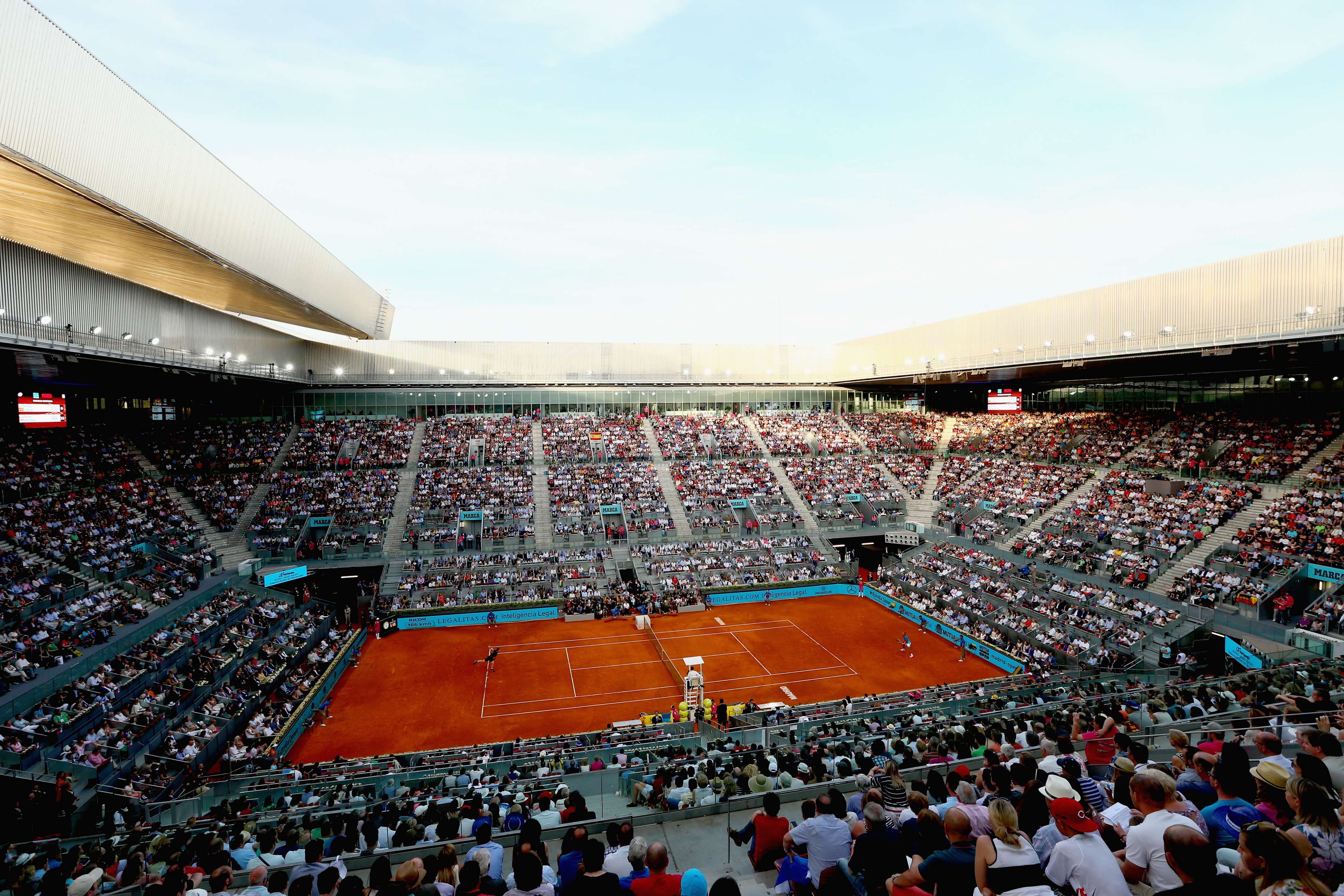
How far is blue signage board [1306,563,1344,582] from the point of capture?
23.3 meters

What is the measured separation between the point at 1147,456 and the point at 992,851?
42880mm

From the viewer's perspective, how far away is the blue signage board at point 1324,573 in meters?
23.3

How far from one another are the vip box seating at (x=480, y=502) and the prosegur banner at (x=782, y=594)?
12.2 meters

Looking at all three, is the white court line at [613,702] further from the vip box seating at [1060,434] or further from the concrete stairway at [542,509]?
the vip box seating at [1060,434]

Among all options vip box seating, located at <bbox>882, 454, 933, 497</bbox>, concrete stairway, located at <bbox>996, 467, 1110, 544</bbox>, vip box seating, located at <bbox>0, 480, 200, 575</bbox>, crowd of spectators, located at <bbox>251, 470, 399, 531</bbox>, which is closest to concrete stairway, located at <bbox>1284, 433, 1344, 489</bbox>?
concrete stairway, located at <bbox>996, 467, 1110, 544</bbox>

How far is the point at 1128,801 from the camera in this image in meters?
6.42

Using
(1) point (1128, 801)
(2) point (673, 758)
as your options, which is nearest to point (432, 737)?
(2) point (673, 758)

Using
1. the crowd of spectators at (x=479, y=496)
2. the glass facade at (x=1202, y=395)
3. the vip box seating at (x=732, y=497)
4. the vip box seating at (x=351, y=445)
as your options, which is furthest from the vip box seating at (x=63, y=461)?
the glass facade at (x=1202, y=395)

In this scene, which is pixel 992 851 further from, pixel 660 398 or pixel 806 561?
pixel 660 398

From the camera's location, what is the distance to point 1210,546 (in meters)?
28.5

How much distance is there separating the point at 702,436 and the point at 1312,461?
37.9 meters

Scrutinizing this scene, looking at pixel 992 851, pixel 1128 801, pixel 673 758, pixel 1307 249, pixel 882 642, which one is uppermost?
pixel 1307 249

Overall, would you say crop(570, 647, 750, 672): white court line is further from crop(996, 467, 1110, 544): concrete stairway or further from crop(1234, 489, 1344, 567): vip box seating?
crop(1234, 489, 1344, 567): vip box seating

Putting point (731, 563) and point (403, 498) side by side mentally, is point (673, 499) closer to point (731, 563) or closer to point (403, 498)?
point (731, 563)
